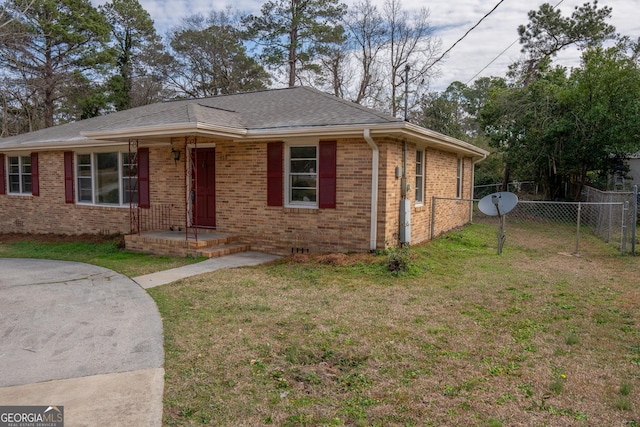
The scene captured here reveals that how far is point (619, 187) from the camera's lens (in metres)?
18.6

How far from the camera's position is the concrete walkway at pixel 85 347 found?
314 cm

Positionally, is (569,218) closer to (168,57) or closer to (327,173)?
(327,173)

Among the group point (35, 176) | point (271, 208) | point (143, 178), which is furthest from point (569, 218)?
point (35, 176)

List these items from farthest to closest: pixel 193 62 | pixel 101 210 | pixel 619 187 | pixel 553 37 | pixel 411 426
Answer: pixel 193 62 < pixel 553 37 < pixel 619 187 < pixel 101 210 < pixel 411 426

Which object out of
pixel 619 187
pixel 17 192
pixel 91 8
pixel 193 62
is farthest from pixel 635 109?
pixel 91 8

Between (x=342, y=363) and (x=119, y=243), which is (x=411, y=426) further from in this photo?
(x=119, y=243)

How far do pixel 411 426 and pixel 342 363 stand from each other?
1079 mm

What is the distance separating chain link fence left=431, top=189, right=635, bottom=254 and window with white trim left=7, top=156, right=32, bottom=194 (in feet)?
40.3

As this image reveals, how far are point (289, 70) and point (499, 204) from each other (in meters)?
20.1

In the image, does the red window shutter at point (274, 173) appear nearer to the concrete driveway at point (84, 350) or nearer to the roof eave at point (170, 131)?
the roof eave at point (170, 131)

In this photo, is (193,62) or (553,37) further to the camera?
(193,62)

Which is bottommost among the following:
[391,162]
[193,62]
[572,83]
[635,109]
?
[391,162]

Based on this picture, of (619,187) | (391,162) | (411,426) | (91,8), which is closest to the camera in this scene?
(411,426)

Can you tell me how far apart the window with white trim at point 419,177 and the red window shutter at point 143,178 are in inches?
262
